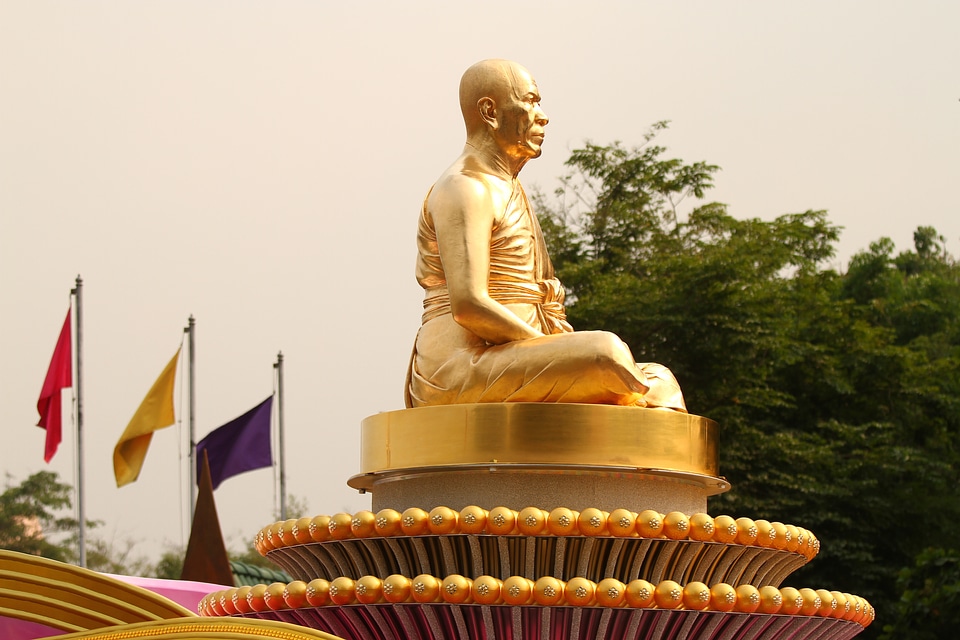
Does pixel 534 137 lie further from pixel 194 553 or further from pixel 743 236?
pixel 743 236

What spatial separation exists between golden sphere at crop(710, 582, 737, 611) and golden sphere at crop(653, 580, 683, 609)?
10cm

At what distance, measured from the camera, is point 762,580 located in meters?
3.74

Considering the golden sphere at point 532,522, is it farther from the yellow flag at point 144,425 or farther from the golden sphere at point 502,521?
the yellow flag at point 144,425

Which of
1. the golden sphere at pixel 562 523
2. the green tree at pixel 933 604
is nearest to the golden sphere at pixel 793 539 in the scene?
the golden sphere at pixel 562 523

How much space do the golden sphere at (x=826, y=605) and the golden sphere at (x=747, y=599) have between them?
0.76 ft

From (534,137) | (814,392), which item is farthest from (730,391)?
(534,137)

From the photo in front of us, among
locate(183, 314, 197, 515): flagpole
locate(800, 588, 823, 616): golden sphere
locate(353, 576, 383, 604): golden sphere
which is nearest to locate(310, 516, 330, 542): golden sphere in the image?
locate(353, 576, 383, 604): golden sphere

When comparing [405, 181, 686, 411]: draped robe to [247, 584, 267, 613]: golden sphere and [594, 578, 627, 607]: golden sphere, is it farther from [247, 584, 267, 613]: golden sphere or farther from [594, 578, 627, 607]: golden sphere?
[247, 584, 267, 613]: golden sphere

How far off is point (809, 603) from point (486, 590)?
85cm

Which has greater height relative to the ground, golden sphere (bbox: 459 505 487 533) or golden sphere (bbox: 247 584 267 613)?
golden sphere (bbox: 459 505 487 533)

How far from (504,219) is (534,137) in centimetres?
32

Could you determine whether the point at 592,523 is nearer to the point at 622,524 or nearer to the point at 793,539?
the point at 622,524

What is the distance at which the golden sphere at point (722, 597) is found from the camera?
3316mm

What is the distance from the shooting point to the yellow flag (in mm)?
15812
